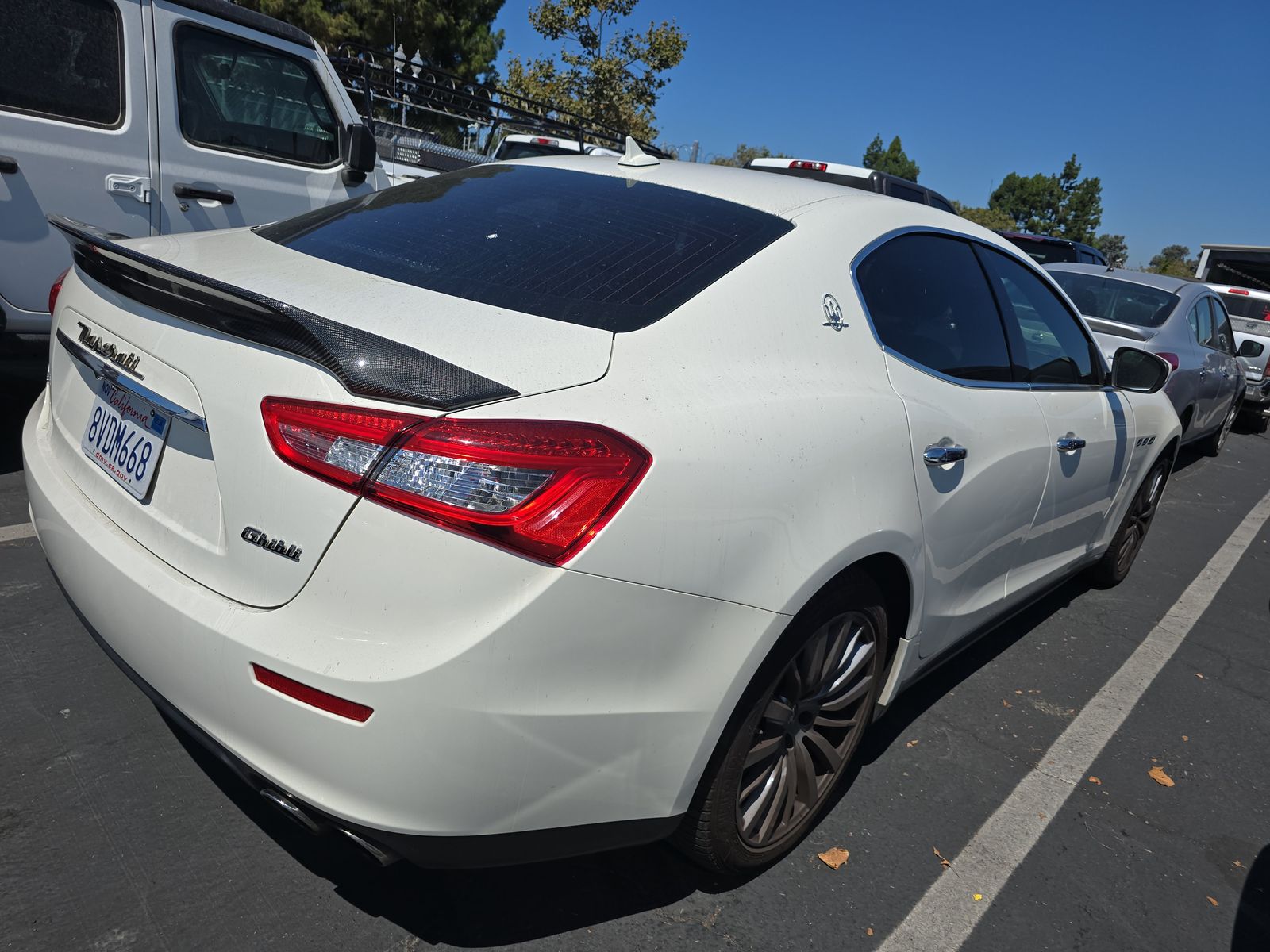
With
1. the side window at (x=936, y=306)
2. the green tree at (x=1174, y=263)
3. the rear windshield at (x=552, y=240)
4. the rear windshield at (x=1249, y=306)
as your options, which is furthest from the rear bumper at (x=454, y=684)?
the green tree at (x=1174, y=263)

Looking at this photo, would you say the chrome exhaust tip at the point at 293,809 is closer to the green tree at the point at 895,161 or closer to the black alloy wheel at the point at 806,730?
the black alloy wheel at the point at 806,730

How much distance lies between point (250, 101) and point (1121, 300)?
253 inches

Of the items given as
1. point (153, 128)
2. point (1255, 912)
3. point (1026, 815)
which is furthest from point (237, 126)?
point (1255, 912)

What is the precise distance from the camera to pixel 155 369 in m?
2.01

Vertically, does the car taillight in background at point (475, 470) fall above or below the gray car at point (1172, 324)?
below

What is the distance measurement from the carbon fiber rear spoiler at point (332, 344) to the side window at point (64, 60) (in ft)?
10.3

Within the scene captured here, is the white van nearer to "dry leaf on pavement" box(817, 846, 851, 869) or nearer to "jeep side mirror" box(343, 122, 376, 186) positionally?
"jeep side mirror" box(343, 122, 376, 186)

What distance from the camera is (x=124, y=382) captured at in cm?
211

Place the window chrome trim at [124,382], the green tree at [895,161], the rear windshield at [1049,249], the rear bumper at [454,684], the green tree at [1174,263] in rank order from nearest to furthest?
Result: the rear bumper at [454,684]
the window chrome trim at [124,382]
the rear windshield at [1049,249]
the green tree at [1174,263]
the green tree at [895,161]

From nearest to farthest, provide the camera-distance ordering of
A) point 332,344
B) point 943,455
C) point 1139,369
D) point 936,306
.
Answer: point 332,344
point 943,455
point 936,306
point 1139,369

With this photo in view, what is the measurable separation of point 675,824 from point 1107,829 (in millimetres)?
1647

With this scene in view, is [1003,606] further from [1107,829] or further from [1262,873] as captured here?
[1262,873]

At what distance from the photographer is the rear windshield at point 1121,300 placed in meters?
7.54

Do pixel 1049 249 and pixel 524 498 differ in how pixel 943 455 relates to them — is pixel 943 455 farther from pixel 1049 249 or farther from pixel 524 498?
pixel 1049 249
